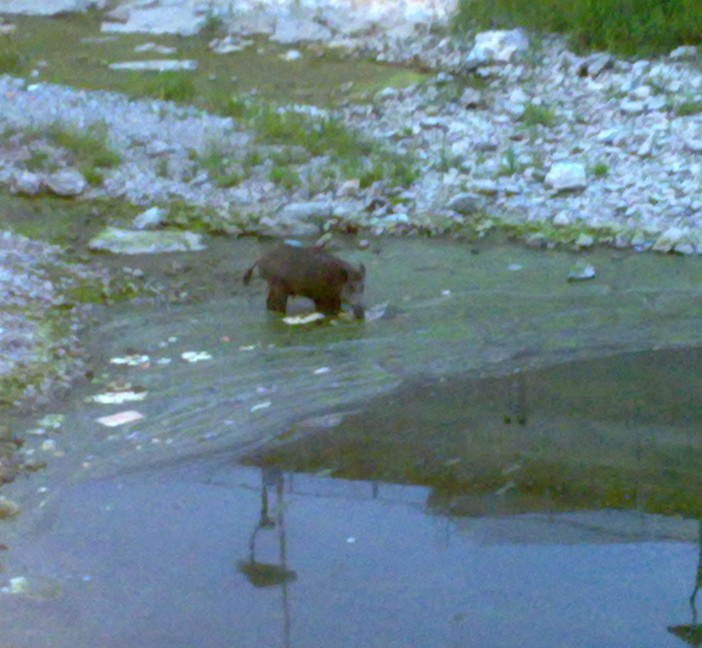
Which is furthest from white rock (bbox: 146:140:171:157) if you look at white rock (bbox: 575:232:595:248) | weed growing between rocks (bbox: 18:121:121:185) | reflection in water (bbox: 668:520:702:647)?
reflection in water (bbox: 668:520:702:647)

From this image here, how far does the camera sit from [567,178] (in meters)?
9.93

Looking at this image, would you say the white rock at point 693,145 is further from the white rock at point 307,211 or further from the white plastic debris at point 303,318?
the white plastic debris at point 303,318

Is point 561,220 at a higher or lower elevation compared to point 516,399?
higher

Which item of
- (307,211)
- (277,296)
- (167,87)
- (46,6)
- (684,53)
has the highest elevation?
(46,6)

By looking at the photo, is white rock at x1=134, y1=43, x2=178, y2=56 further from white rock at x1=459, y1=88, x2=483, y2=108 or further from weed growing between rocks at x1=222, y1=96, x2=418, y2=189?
white rock at x1=459, y1=88, x2=483, y2=108

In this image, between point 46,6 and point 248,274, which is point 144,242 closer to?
point 248,274

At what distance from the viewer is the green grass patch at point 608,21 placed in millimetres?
12609

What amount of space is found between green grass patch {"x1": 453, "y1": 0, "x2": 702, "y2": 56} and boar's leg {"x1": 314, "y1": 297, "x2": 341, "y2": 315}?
614cm

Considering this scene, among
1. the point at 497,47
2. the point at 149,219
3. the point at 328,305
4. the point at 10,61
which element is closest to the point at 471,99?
the point at 497,47

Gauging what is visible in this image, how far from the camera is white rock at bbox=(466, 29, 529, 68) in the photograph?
12602 millimetres

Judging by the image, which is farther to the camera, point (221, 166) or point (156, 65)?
point (156, 65)

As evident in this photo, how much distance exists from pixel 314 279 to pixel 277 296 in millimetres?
279

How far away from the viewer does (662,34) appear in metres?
12.6

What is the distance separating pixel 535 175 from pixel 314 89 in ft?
11.0
